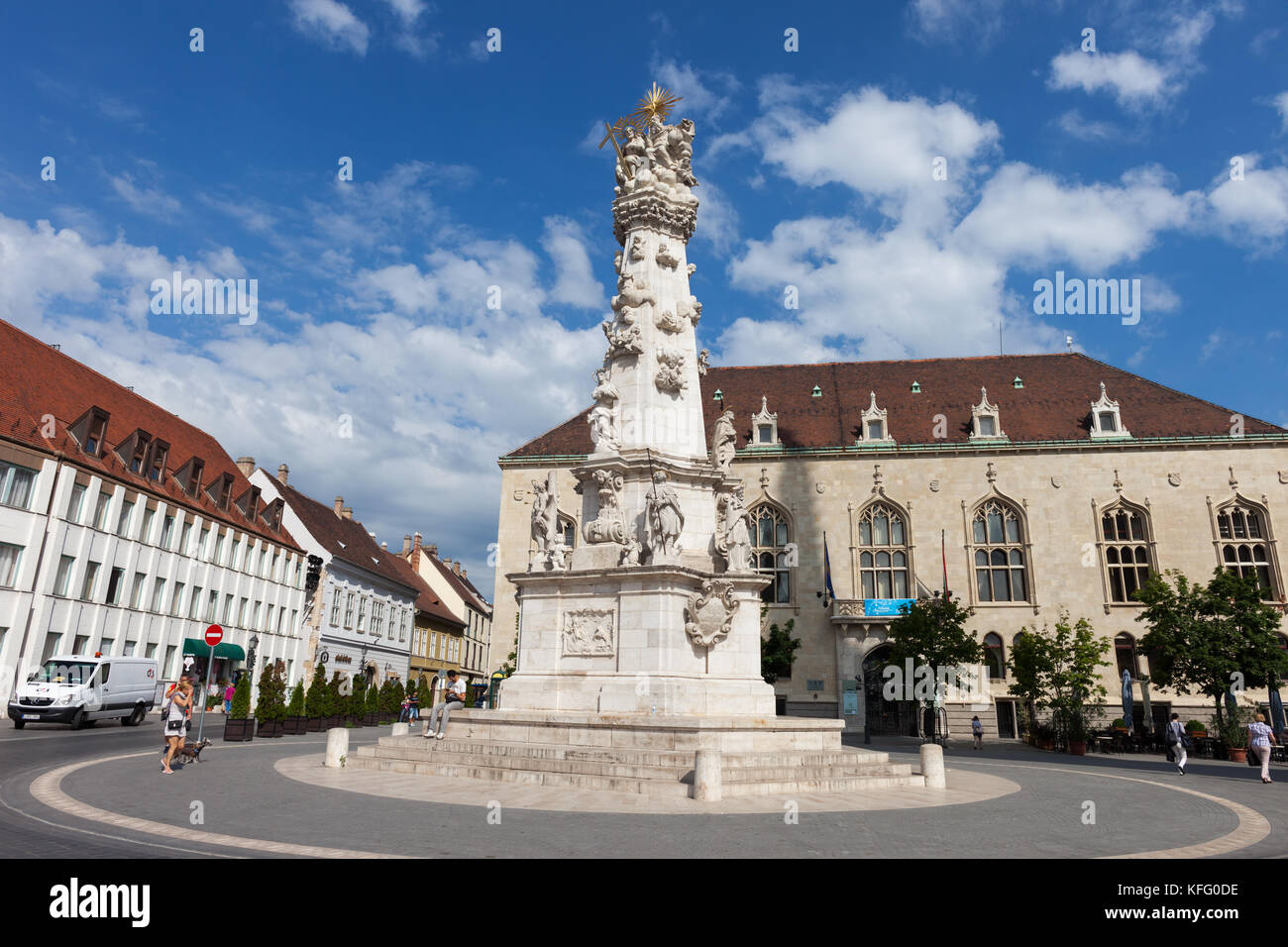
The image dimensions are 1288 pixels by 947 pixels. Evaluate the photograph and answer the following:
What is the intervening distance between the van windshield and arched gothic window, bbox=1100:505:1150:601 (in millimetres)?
44872

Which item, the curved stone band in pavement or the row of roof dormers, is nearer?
the curved stone band in pavement

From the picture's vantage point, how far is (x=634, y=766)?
40.8 feet

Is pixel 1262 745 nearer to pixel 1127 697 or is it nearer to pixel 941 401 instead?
pixel 1127 697

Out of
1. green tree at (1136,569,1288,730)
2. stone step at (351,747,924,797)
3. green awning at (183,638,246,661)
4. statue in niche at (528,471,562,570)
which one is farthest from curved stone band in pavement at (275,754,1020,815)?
green awning at (183,638,246,661)

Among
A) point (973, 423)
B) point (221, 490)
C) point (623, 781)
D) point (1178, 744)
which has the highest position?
point (973, 423)

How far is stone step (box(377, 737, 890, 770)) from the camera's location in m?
12.6

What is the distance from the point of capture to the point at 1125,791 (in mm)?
15297

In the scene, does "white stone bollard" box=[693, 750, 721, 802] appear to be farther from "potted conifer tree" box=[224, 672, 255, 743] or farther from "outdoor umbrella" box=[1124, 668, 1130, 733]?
"outdoor umbrella" box=[1124, 668, 1130, 733]

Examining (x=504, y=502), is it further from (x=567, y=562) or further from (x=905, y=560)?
(x=567, y=562)

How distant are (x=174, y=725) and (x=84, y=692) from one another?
1558cm

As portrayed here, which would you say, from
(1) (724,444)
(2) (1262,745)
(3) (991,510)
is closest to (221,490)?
(1) (724,444)

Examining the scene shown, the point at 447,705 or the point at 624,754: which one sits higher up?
the point at 447,705
